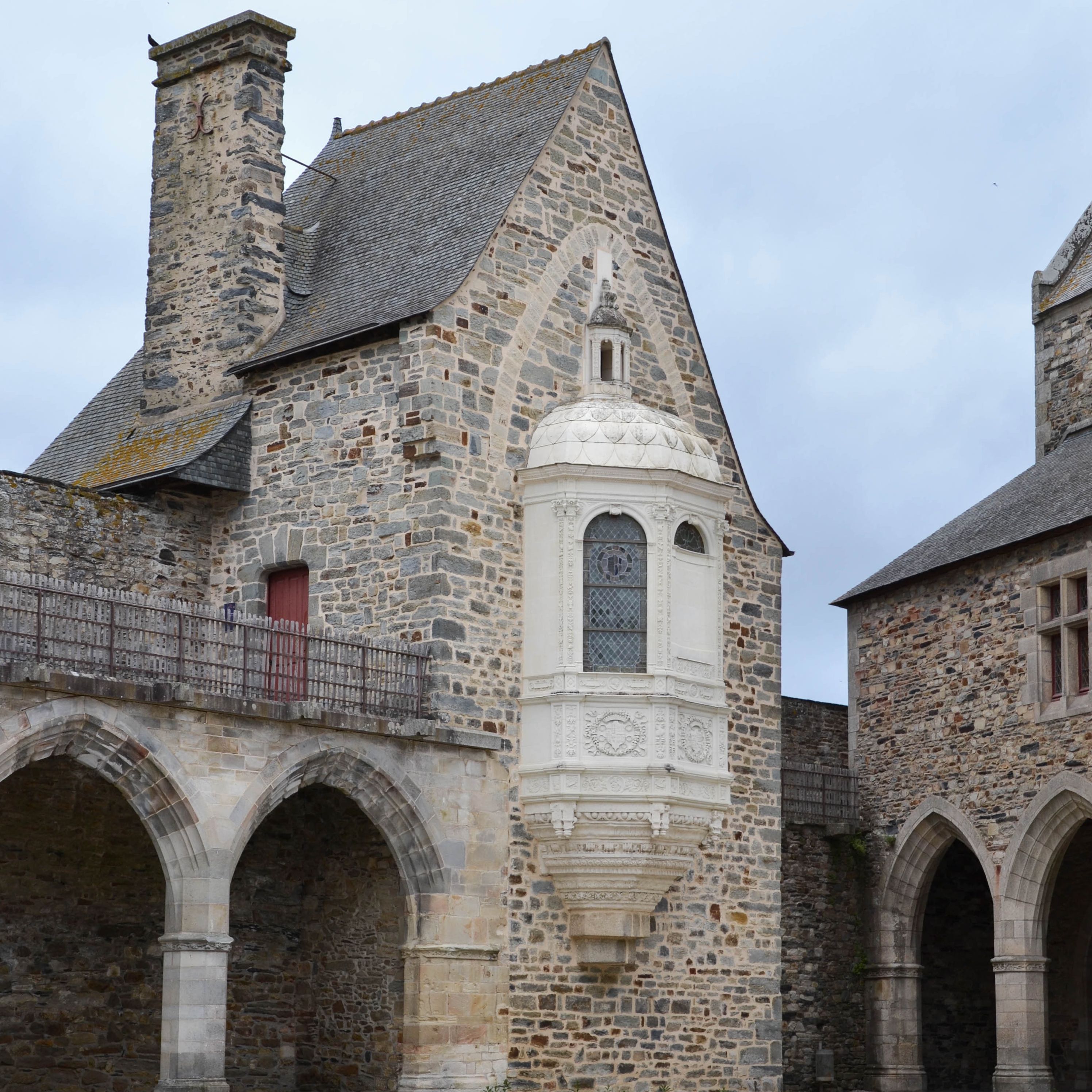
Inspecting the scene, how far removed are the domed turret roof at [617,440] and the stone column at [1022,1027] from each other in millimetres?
6685

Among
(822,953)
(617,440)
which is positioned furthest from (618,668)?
(822,953)

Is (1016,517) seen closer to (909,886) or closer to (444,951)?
(909,886)

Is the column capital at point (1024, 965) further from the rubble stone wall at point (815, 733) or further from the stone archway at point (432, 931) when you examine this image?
the stone archway at point (432, 931)

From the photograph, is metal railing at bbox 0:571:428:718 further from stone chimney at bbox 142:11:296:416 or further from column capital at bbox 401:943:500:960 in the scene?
stone chimney at bbox 142:11:296:416

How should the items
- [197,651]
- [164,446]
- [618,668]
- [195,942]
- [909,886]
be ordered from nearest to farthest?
[195,942] < [197,651] < [618,668] < [164,446] < [909,886]

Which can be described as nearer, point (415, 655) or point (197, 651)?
point (197, 651)

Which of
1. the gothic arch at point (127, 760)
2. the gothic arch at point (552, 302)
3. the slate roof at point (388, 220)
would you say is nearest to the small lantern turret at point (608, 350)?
the gothic arch at point (552, 302)

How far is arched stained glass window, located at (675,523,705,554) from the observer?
760 inches

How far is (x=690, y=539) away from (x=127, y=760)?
5.99 m

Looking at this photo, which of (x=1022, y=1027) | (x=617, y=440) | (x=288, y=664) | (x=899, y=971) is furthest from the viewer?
(x=899, y=971)

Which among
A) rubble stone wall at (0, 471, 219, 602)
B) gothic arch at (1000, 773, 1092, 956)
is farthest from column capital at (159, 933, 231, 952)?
gothic arch at (1000, 773, 1092, 956)

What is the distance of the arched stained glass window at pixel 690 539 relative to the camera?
63.4 feet

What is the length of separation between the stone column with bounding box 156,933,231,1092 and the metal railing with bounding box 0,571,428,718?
194 centimetres

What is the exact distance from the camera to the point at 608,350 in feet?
66.5
